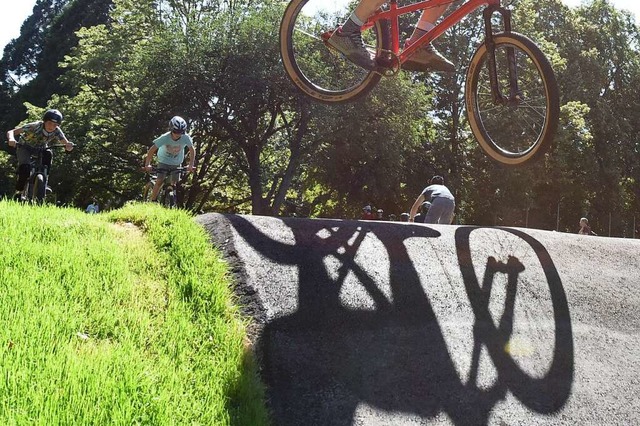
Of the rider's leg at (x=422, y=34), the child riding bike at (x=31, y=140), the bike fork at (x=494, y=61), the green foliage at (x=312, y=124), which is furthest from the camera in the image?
the green foliage at (x=312, y=124)

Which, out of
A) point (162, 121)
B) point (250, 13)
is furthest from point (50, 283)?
point (250, 13)

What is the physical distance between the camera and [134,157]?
2902cm

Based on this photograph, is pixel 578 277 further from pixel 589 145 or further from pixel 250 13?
pixel 589 145

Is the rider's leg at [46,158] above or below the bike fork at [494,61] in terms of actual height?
below

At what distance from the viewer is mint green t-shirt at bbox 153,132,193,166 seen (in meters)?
8.52

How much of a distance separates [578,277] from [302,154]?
22.9 metres

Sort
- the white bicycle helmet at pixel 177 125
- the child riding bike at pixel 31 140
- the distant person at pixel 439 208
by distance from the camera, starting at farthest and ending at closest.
A: the white bicycle helmet at pixel 177 125 → the distant person at pixel 439 208 → the child riding bike at pixel 31 140

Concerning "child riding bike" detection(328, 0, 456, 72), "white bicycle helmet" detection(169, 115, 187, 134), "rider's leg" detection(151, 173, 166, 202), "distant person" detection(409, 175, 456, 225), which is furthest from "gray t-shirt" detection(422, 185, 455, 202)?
"rider's leg" detection(151, 173, 166, 202)

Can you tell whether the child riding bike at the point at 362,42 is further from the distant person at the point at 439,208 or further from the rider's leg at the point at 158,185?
the rider's leg at the point at 158,185

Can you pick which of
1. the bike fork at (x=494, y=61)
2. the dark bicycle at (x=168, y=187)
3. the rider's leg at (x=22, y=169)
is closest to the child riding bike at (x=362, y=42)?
the bike fork at (x=494, y=61)

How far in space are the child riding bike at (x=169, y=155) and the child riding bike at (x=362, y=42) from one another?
3.27 meters

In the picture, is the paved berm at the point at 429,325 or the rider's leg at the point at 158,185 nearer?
the paved berm at the point at 429,325

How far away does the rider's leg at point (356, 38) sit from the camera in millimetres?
6004

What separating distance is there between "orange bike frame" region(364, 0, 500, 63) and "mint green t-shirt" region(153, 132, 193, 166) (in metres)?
3.50
